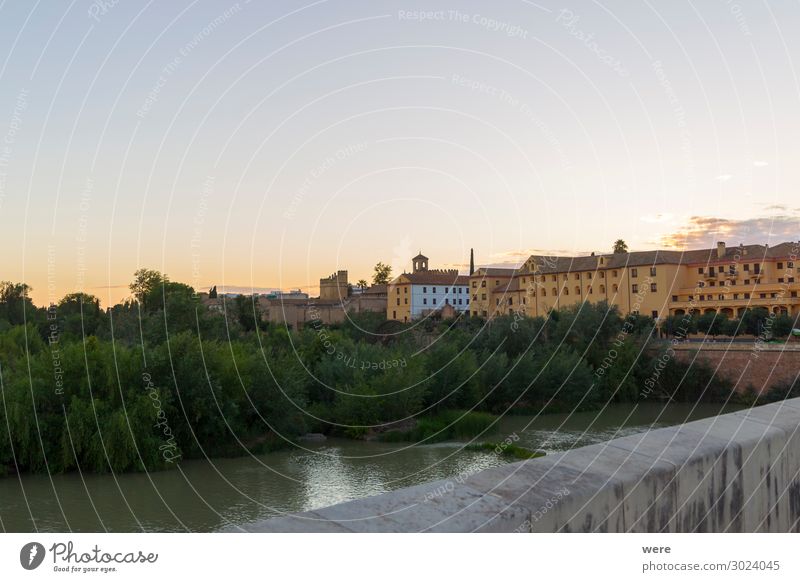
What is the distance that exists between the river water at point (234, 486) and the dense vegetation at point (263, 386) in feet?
2.25

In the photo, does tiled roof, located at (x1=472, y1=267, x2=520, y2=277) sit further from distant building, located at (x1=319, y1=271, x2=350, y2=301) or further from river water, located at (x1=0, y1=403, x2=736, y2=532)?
river water, located at (x1=0, y1=403, x2=736, y2=532)

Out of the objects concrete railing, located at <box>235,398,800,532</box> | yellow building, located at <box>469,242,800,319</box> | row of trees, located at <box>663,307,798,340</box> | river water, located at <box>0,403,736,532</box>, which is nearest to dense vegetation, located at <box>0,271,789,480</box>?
river water, located at <box>0,403,736,532</box>

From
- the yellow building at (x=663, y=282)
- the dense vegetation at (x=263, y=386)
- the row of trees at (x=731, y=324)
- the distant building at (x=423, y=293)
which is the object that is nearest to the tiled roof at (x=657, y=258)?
the yellow building at (x=663, y=282)

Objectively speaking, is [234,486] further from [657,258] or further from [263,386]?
[657,258]

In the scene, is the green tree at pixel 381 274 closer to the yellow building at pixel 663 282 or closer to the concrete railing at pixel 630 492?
the yellow building at pixel 663 282

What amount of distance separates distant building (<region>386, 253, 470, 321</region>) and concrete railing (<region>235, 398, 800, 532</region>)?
54991 millimetres

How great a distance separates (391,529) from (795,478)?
269 cm

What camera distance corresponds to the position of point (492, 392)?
86.0 ft

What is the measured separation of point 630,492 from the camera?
262 centimetres

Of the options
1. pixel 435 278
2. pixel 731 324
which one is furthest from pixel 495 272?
pixel 731 324

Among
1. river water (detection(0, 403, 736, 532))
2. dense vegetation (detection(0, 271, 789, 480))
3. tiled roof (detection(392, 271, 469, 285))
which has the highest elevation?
tiled roof (detection(392, 271, 469, 285))

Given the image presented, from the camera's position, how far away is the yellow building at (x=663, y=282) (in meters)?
38.0

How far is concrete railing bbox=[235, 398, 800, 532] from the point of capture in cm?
213
